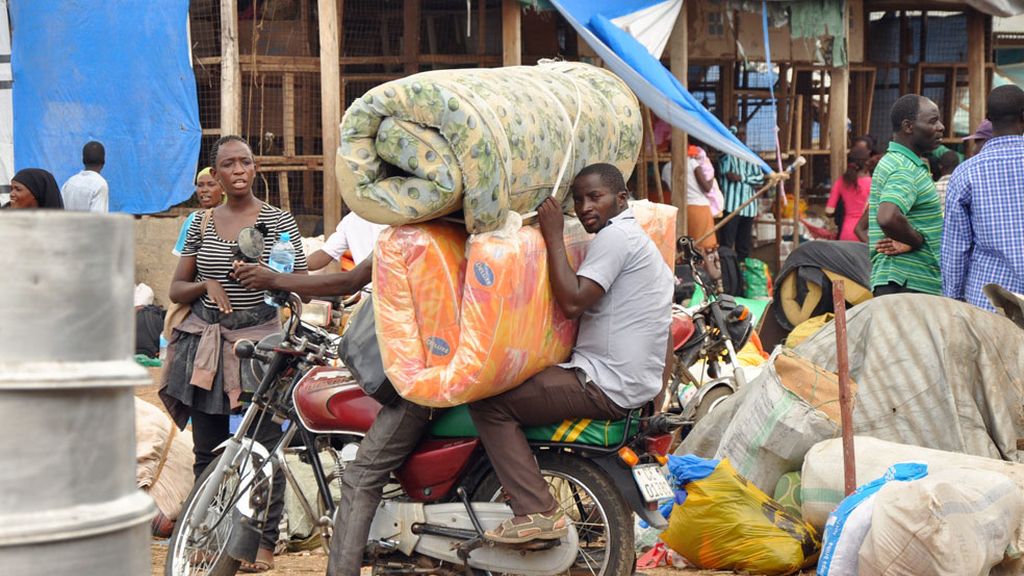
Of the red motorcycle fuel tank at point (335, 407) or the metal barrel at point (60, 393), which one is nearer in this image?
the metal barrel at point (60, 393)

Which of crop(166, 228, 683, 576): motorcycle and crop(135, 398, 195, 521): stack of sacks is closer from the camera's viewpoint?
crop(166, 228, 683, 576): motorcycle

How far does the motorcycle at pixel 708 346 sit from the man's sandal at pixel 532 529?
9.76ft

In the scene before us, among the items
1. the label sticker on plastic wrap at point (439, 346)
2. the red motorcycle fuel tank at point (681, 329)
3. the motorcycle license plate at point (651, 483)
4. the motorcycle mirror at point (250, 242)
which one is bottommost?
the motorcycle license plate at point (651, 483)

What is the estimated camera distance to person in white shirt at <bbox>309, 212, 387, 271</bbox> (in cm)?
793

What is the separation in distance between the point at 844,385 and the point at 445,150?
1752 mm

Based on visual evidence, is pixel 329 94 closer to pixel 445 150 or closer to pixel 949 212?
pixel 949 212

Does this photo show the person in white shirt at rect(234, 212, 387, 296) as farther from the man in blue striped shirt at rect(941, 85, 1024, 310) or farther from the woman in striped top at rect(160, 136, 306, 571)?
the man in blue striped shirt at rect(941, 85, 1024, 310)

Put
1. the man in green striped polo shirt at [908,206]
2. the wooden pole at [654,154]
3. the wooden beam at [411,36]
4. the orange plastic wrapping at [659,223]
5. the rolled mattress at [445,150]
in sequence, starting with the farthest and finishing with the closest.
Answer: the wooden pole at [654,154] → the wooden beam at [411,36] → the man in green striped polo shirt at [908,206] → the orange plastic wrapping at [659,223] → the rolled mattress at [445,150]

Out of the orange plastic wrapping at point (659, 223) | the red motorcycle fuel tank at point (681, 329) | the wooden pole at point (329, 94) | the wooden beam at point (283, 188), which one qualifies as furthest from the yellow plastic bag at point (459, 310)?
the wooden beam at point (283, 188)

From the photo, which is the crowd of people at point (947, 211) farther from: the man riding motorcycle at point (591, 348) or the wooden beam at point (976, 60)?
the wooden beam at point (976, 60)

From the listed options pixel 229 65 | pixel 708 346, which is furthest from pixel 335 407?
pixel 229 65

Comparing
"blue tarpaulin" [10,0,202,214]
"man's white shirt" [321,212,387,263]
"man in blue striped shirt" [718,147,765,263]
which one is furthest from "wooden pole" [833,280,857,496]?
"man in blue striped shirt" [718,147,765,263]

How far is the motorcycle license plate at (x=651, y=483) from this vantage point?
4.74 m

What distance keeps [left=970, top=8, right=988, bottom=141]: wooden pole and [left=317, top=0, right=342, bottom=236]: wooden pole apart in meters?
8.03
